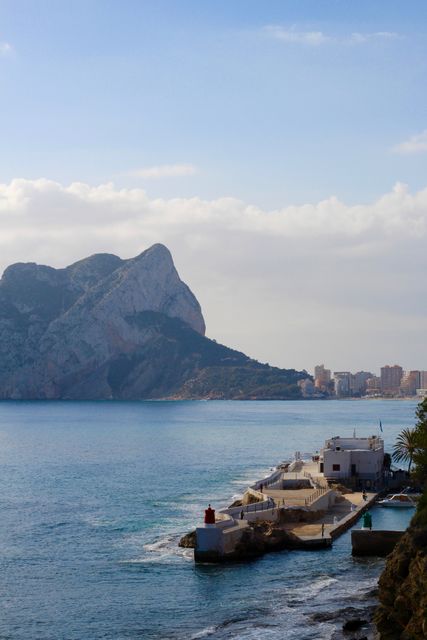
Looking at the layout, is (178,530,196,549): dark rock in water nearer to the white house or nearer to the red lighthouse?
the red lighthouse

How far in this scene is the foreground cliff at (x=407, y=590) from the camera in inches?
1247

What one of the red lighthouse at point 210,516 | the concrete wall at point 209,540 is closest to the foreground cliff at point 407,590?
the red lighthouse at point 210,516

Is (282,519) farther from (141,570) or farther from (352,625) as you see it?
(352,625)

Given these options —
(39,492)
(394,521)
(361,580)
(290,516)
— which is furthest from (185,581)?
(39,492)

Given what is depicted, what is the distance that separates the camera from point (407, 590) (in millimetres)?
33281

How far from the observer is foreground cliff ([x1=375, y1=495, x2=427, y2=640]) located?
31672 mm

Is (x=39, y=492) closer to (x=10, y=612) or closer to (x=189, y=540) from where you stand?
(x=189, y=540)

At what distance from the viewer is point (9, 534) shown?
63.1m

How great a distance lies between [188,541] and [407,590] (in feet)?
81.2

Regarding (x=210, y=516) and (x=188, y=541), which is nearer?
(x=210, y=516)

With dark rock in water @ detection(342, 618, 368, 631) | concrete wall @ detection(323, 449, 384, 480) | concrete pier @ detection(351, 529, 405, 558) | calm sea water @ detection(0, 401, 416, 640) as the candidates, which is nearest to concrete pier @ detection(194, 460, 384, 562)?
calm sea water @ detection(0, 401, 416, 640)

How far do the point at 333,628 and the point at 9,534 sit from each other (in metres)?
30.3

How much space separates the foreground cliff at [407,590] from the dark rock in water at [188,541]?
2035 cm

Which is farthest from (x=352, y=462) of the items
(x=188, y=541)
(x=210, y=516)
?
(x=210, y=516)
